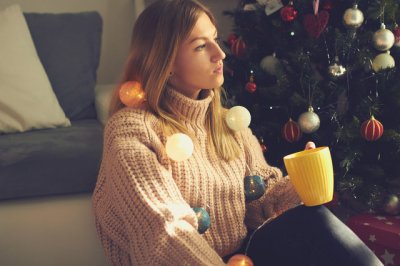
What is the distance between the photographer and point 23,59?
5.80ft

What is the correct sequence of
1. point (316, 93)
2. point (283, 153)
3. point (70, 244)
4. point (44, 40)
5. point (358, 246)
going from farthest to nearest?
point (44, 40) → point (283, 153) → point (316, 93) → point (70, 244) → point (358, 246)

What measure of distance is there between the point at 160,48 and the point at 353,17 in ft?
2.18

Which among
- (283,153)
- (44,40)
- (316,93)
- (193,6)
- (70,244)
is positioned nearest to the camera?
(193,6)

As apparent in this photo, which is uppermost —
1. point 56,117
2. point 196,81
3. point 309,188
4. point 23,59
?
point 196,81

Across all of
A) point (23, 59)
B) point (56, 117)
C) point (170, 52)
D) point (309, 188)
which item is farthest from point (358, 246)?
point (23, 59)

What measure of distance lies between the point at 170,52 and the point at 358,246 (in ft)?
1.83

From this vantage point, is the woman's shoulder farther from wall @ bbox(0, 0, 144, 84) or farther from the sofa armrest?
wall @ bbox(0, 0, 144, 84)

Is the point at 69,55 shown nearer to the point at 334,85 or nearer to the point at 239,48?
the point at 239,48

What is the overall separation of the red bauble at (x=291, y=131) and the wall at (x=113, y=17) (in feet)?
2.83

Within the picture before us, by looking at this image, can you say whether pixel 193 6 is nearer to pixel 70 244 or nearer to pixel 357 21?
pixel 357 21

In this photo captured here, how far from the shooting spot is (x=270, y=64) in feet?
5.32

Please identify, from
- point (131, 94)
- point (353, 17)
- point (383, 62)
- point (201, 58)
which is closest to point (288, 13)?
point (353, 17)

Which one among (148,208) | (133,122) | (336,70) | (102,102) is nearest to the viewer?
(148,208)

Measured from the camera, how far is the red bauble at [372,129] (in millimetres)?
1471
